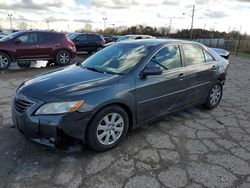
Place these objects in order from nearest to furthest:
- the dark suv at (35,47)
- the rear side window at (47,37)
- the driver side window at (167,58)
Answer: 1. the driver side window at (167,58)
2. the dark suv at (35,47)
3. the rear side window at (47,37)

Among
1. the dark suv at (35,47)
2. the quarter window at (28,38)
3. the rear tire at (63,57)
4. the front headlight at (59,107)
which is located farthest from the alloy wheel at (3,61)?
the front headlight at (59,107)

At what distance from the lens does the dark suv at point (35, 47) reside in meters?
9.21

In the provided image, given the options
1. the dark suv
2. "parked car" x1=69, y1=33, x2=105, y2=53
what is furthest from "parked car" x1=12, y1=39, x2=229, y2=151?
"parked car" x1=69, y1=33, x2=105, y2=53

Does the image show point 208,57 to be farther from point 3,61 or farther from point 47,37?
point 3,61

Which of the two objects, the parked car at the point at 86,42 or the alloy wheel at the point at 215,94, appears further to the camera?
the parked car at the point at 86,42

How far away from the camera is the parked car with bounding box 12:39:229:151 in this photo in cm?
285

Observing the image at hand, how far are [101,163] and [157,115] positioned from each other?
1302mm

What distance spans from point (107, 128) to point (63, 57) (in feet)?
27.2

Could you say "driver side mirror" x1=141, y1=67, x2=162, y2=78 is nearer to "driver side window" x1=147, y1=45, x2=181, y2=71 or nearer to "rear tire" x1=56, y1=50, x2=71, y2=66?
"driver side window" x1=147, y1=45, x2=181, y2=71

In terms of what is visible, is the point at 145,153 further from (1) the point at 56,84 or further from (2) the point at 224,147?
(1) the point at 56,84

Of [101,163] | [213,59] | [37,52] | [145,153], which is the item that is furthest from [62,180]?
[37,52]

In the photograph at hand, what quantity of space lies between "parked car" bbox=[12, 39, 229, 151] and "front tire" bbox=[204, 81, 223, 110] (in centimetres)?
40

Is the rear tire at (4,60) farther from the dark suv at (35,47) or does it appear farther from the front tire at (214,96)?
the front tire at (214,96)

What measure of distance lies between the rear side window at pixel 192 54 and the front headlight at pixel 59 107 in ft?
7.73
